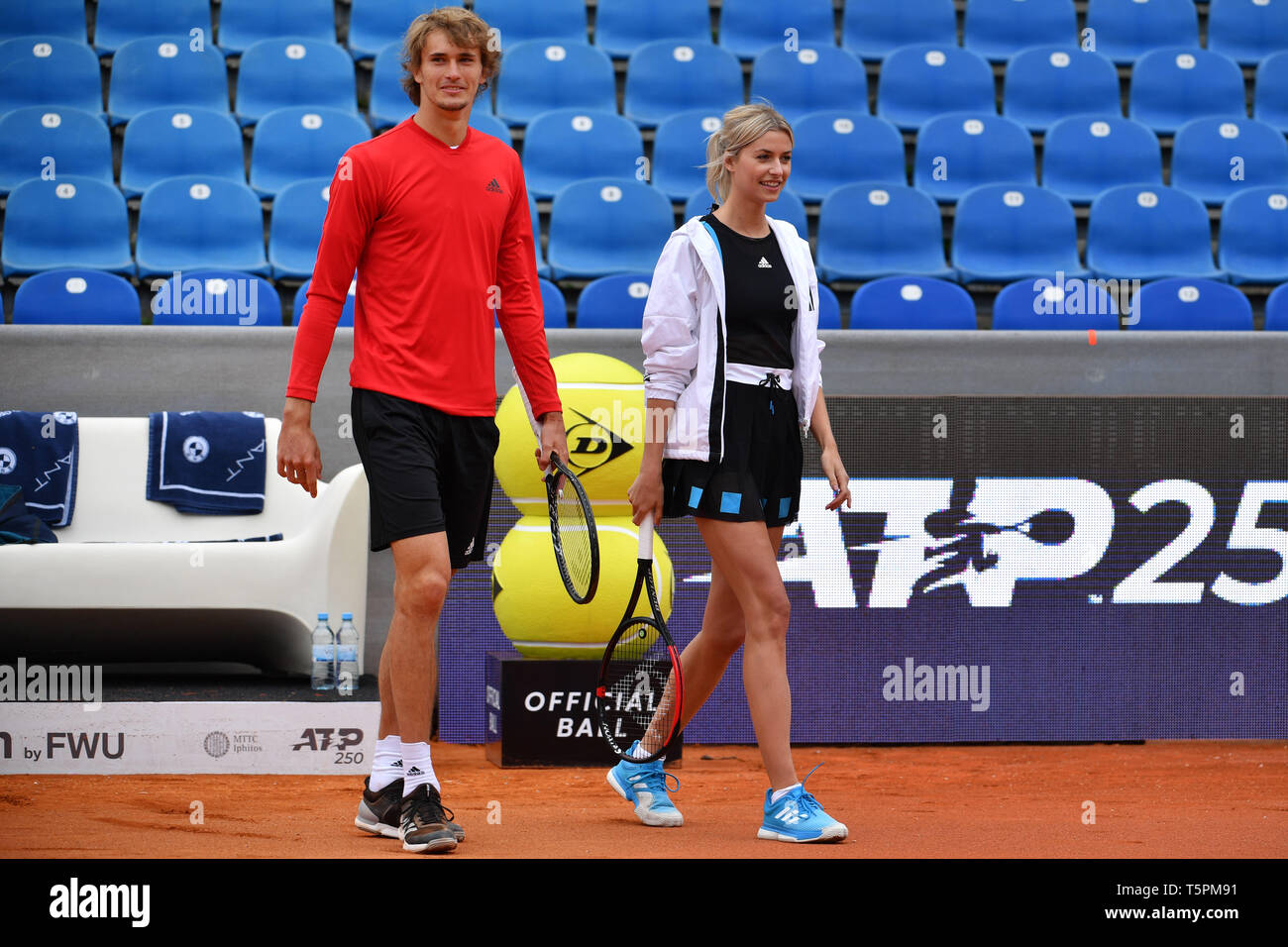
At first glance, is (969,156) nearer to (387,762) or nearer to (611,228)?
(611,228)

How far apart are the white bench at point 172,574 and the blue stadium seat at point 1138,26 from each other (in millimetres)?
5691

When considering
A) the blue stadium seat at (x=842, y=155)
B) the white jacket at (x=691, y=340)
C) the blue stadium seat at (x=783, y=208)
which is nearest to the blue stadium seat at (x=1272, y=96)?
the blue stadium seat at (x=842, y=155)

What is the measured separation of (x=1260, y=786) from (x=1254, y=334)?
1.91 metres

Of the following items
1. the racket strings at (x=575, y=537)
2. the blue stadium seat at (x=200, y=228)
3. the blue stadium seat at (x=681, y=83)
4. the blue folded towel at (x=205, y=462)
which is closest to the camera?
the racket strings at (x=575, y=537)

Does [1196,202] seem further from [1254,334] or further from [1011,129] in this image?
[1254,334]

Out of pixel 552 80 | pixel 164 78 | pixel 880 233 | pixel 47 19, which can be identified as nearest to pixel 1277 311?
pixel 880 233

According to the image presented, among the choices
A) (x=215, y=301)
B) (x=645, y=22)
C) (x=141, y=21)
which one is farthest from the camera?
(x=645, y=22)

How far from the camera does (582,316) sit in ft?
20.3

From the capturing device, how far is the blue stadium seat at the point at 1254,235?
7.18 meters

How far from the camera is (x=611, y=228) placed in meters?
6.83

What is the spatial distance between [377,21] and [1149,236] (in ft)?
14.0

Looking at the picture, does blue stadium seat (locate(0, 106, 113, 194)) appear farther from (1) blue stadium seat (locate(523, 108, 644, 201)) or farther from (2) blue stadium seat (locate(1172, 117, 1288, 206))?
(2) blue stadium seat (locate(1172, 117, 1288, 206))

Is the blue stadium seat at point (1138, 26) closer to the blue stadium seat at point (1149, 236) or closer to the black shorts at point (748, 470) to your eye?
the blue stadium seat at point (1149, 236)
